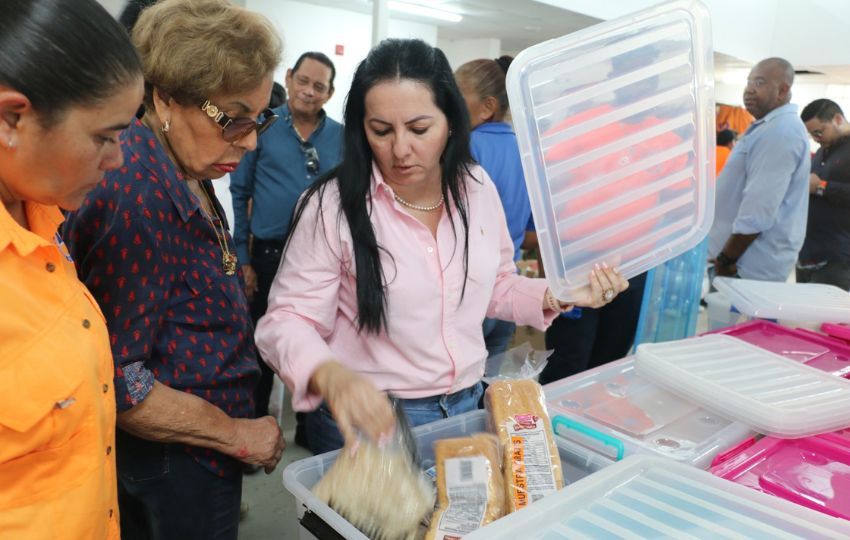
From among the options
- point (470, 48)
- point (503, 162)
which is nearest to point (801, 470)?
point (503, 162)

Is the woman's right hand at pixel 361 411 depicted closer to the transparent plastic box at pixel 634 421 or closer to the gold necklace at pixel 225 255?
the gold necklace at pixel 225 255

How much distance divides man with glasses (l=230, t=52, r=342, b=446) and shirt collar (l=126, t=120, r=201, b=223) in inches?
66.2

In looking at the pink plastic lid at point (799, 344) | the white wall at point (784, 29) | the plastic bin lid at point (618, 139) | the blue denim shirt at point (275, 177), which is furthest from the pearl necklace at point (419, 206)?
the white wall at point (784, 29)

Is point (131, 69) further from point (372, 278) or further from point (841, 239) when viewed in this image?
point (841, 239)

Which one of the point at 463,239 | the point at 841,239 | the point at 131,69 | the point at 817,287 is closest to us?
the point at 131,69

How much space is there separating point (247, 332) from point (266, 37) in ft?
1.60

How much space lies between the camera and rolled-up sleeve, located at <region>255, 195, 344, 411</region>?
1010 mm

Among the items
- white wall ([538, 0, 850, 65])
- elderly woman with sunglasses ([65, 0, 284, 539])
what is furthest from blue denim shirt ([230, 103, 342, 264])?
white wall ([538, 0, 850, 65])

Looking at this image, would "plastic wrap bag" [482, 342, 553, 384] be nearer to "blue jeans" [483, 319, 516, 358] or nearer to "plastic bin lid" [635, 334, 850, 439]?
"plastic bin lid" [635, 334, 850, 439]

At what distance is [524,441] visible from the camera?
3.03 ft

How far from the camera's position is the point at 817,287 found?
1.83 metres

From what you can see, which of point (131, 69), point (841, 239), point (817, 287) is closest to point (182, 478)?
point (131, 69)

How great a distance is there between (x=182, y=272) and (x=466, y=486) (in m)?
0.53

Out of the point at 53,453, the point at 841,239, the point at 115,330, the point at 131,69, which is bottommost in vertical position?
the point at 841,239
